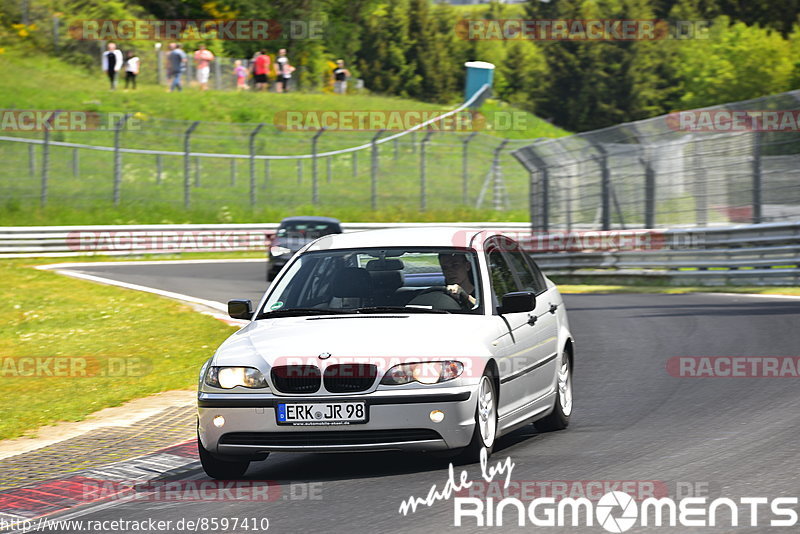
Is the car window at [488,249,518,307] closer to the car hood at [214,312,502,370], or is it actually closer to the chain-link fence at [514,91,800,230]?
the car hood at [214,312,502,370]

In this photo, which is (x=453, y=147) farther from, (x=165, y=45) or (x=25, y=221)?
(x=165, y=45)

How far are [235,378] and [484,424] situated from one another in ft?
4.97

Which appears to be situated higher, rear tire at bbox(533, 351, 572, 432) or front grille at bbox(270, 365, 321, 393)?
front grille at bbox(270, 365, 321, 393)

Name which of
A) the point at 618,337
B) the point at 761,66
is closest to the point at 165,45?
the point at 761,66

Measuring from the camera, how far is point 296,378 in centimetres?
768

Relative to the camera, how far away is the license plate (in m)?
7.56

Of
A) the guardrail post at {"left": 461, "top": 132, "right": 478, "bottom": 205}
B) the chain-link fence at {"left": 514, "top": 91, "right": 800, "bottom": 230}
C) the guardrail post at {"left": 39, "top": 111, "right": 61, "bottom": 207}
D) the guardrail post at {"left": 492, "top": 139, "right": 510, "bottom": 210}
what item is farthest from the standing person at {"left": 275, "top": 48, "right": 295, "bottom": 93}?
the chain-link fence at {"left": 514, "top": 91, "right": 800, "bottom": 230}

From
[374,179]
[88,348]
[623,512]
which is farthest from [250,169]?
[623,512]

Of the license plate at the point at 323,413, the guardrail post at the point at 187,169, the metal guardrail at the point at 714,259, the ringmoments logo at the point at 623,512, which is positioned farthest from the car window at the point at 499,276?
the guardrail post at the point at 187,169

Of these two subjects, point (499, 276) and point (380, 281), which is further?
point (499, 276)

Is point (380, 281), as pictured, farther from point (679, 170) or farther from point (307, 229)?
point (307, 229)

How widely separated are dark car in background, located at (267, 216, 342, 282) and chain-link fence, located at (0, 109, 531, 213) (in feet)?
33.4

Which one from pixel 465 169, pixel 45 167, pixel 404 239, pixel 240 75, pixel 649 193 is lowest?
pixel 465 169

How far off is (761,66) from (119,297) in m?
67.9
